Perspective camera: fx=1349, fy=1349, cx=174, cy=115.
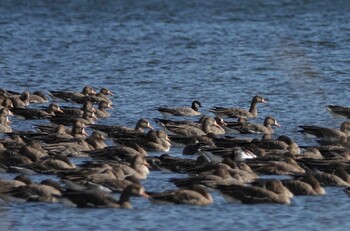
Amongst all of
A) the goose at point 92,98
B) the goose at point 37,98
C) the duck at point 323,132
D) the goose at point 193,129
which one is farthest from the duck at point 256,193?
the goose at point 37,98

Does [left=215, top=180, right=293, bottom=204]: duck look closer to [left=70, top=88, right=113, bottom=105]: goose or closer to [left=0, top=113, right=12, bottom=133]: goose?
[left=0, top=113, right=12, bottom=133]: goose

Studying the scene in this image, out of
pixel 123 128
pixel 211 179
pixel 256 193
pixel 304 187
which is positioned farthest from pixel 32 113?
pixel 256 193

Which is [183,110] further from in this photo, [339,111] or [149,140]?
[149,140]

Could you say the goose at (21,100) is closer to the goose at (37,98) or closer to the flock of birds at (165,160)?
the goose at (37,98)

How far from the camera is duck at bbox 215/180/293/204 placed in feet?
69.9

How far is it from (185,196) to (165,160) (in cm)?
290

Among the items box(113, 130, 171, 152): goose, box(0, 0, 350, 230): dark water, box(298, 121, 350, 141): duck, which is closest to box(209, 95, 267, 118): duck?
box(0, 0, 350, 230): dark water

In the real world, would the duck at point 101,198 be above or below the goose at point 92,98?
above

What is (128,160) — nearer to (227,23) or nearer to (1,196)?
(1,196)

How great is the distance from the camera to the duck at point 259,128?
98.5 feet

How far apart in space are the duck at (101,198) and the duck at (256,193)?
4.72 feet

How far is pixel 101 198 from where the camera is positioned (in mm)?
20703

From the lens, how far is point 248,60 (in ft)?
158

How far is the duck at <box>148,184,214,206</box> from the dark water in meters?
0.14
